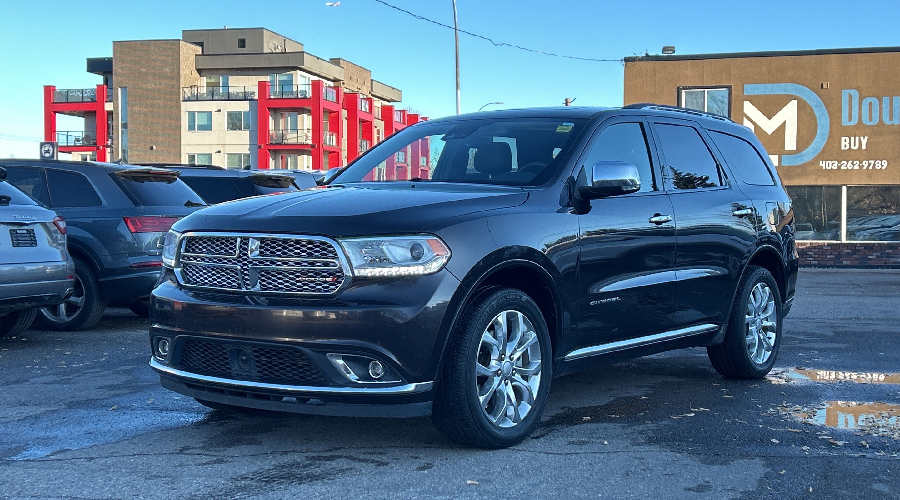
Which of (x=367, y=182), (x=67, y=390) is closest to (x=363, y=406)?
(x=367, y=182)

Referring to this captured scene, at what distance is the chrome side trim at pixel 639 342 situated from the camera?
18.9 ft

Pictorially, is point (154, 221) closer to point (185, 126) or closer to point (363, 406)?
point (363, 406)

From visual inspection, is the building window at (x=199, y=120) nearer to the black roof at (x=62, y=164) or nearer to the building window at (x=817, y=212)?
the building window at (x=817, y=212)

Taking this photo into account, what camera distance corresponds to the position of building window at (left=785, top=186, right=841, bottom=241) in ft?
87.5

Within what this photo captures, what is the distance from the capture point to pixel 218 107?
257 feet

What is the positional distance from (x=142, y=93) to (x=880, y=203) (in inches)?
2546

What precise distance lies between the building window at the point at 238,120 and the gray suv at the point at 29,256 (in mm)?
69548

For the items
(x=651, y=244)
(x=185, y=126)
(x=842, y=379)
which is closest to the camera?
(x=651, y=244)

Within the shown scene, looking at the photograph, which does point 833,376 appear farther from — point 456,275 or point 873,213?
point 873,213

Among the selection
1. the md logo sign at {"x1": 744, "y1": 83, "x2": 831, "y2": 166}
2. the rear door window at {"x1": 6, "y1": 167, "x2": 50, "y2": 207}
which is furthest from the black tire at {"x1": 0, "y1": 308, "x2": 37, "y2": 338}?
the md logo sign at {"x1": 744, "y1": 83, "x2": 831, "y2": 166}

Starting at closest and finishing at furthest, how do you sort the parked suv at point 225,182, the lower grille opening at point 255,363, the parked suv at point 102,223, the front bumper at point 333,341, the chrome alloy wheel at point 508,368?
the front bumper at point 333,341 → the lower grille opening at point 255,363 → the chrome alloy wheel at point 508,368 → the parked suv at point 102,223 → the parked suv at point 225,182

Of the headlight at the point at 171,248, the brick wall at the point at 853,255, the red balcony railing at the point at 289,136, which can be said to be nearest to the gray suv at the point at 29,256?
the headlight at the point at 171,248

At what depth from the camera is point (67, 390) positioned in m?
6.86

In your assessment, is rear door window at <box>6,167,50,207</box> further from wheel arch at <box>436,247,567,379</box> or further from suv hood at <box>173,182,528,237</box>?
wheel arch at <box>436,247,567,379</box>
